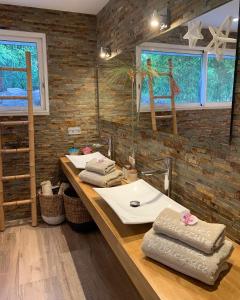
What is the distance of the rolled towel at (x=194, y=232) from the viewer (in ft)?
3.34

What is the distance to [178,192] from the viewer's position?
1.71 meters

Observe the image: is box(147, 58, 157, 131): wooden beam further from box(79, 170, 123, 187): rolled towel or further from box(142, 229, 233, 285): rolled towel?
box(142, 229, 233, 285): rolled towel

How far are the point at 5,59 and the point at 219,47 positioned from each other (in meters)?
2.47

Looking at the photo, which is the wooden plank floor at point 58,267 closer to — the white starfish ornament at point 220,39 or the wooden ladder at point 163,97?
the wooden ladder at point 163,97

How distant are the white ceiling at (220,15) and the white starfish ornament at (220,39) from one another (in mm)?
21

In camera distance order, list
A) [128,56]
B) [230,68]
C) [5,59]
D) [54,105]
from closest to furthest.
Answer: [230,68] → [128,56] → [5,59] → [54,105]

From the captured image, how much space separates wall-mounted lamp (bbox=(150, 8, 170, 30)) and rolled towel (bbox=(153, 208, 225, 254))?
4.05 ft

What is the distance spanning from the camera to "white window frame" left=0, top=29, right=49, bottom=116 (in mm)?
2834

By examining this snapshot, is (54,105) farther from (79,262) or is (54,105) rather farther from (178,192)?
(178,192)

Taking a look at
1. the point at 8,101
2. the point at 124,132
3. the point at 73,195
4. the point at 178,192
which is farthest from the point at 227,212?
the point at 8,101

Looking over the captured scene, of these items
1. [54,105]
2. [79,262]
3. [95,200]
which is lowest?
[79,262]

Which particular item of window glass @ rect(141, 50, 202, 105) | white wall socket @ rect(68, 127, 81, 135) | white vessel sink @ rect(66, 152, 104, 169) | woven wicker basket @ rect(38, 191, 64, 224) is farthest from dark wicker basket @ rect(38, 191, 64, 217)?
window glass @ rect(141, 50, 202, 105)

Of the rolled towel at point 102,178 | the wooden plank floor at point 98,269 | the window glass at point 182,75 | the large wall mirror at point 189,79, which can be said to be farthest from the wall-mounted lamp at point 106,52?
the wooden plank floor at point 98,269

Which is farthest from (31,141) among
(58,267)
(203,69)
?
(203,69)
